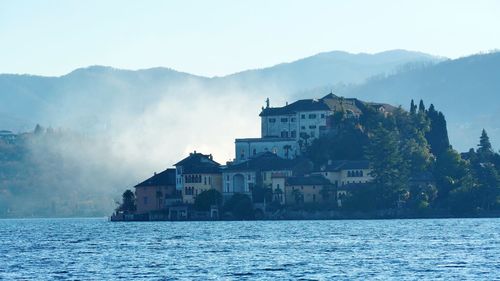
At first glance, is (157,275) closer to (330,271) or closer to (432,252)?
(330,271)

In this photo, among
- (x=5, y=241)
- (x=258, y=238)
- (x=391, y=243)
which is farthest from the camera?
(x=5, y=241)

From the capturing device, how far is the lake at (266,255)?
97.1m

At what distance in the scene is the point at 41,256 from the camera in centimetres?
12150

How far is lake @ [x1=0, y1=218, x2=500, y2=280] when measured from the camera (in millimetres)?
97125

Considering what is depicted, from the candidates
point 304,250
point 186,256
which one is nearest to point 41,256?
point 186,256

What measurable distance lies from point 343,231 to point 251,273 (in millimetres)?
68542

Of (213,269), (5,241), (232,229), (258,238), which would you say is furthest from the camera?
(232,229)

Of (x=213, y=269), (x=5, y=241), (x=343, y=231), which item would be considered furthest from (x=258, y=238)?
(x=213, y=269)

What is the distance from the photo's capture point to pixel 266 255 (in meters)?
117

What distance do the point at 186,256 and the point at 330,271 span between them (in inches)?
899

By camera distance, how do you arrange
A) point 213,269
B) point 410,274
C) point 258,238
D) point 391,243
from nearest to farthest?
point 410,274, point 213,269, point 391,243, point 258,238

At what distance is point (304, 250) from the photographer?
12419cm

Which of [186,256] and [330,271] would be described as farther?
[186,256]

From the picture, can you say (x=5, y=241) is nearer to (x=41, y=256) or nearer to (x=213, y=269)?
(x=41, y=256)
